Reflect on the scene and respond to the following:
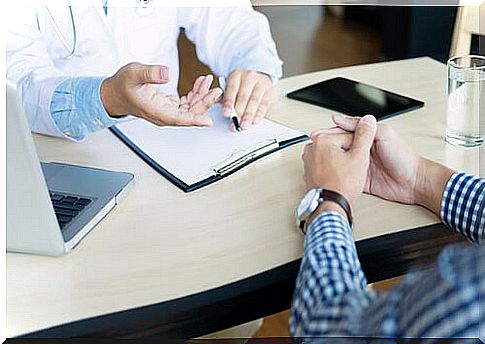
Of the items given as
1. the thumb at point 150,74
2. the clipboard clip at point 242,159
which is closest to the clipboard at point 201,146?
the clipboard clip at point 242,159

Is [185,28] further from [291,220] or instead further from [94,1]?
[291,220]

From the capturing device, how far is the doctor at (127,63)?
1215 millimetres

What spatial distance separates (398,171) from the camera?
109 cm

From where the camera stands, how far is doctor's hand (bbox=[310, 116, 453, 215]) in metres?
1.08

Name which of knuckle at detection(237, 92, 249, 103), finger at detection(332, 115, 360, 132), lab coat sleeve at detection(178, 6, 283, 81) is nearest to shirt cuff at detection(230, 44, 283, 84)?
lab coat sleeve at detection(178, 6, 283, 81)

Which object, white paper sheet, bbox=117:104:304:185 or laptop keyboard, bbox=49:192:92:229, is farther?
white paper sheet, bbox=117:104:304:185

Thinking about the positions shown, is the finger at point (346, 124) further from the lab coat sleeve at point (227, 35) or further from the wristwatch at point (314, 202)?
the lab coat sleeve at point (227, 35)

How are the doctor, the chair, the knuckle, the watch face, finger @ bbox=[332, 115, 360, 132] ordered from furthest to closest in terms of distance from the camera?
the chair, the knuckle, the doctor, finger @ bbox=[332, 115, 360, 132], the watch face

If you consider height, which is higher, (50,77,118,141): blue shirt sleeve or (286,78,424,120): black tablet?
(50,77,118,141): blue shirt sleeve

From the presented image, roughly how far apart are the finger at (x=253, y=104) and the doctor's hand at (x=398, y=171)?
21 centimetres

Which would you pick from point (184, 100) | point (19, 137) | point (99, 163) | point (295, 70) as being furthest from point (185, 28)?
point (295, 70)

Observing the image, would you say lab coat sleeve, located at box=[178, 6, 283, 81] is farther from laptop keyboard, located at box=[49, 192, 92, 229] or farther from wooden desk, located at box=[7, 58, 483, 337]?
laptop keyboard, located at box=[49, 192, 92, 229]

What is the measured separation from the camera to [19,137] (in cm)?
87

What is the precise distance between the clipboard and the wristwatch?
0.57 ft
